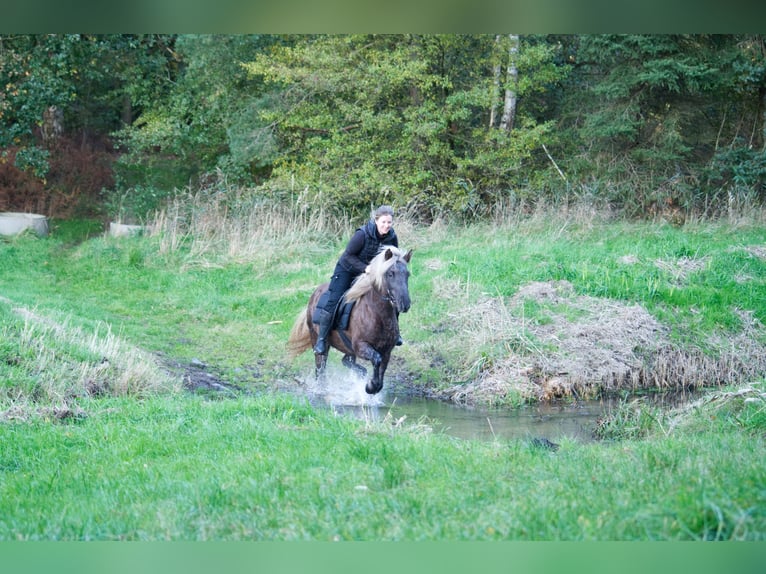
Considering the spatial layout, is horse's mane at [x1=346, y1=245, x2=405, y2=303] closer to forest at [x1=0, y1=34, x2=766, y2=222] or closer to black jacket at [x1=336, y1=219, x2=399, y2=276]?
black jacket at [x1=336, y1=219, x2=399, y2=276]

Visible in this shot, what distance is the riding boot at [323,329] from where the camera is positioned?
1001 cm

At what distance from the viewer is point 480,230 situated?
59.6ft

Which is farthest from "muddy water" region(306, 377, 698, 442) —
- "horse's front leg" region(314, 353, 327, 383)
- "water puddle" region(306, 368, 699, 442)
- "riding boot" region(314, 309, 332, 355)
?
"riding boot" region(314, 309, 332, 355)

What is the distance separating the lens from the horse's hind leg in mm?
10367

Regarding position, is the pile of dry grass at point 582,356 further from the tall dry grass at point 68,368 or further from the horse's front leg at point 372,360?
the tall dry grass at point 68,368

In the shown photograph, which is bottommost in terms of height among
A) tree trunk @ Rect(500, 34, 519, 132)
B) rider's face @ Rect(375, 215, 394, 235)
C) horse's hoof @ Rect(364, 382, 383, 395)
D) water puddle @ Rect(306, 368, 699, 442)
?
water puddle @ Rect(306, 368, 699, 442)

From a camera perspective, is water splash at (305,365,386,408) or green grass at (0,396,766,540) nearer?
green grass at (0,396,766,540)

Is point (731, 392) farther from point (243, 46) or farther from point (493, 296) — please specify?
point (243, 46)

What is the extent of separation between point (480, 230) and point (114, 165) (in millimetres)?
14781

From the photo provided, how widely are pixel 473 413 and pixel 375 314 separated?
1.86m

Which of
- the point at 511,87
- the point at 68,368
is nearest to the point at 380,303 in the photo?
the point at 68,368

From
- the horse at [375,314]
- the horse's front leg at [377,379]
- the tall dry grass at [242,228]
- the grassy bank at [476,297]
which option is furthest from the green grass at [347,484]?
the tall dry grass at [242,228]
